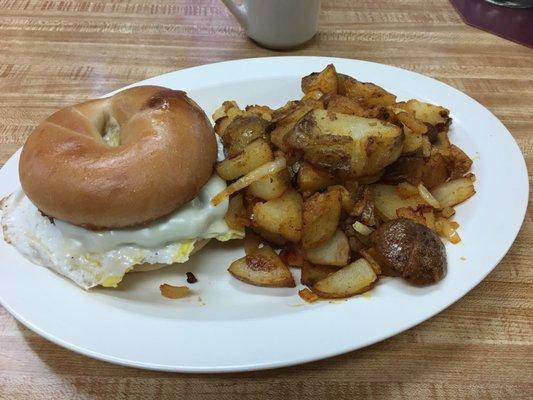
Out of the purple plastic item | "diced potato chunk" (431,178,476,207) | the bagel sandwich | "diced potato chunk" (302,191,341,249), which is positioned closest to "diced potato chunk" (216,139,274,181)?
the bagel sandwich

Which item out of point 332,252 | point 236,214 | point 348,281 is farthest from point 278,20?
point 348,281

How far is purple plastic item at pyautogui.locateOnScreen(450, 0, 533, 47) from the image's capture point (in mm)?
2539

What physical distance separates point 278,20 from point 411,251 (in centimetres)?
151

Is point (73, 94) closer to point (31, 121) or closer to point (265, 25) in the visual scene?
point (31, 121)

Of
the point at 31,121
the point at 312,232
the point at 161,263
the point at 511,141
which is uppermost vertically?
the point at 511,141

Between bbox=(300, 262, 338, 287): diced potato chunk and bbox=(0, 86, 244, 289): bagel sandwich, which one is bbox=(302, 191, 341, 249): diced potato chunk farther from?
bbox=(0, 86, 244, 289): bagel sandwich

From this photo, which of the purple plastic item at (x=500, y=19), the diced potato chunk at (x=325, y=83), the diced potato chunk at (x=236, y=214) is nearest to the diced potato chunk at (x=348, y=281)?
the diced potato chunk at (x=236, y=214)

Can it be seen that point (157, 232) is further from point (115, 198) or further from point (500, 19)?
point (500, 19)

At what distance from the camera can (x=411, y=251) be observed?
3.78 ft

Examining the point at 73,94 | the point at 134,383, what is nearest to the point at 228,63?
the point at 73,94

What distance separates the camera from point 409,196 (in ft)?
4.44

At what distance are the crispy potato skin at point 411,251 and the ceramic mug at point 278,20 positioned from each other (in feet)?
4.58

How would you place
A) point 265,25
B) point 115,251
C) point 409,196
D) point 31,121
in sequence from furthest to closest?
point 265,25 < point 31,121 < point 409,196 < point 115,251

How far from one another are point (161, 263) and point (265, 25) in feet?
4.83
